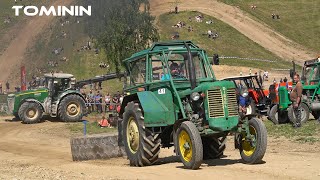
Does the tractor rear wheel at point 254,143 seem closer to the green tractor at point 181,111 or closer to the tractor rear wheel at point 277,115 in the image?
the green tractor at point 181,111

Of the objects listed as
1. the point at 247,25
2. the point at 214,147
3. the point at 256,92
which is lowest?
the point at 214,147

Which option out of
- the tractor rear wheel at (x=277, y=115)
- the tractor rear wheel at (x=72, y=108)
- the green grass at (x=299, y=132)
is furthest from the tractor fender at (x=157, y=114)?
the tractor rear wheel at (x=72, y=108)

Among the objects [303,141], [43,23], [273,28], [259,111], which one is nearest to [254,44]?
[273,28]

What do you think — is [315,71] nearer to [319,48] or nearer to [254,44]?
[254,44]

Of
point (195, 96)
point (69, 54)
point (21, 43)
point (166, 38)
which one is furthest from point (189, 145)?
point (21, 43)

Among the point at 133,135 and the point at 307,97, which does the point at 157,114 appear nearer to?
the point at 133,135

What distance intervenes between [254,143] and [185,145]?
4.47 feet

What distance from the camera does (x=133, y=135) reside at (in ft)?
38.5

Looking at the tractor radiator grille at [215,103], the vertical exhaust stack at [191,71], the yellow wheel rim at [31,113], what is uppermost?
the vertical exhaust stack at [191,71]

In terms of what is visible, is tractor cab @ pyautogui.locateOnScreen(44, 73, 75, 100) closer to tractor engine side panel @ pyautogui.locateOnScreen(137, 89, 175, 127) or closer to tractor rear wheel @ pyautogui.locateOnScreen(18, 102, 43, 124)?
tractor rear wheel @ pyautogui.locateOnScreen(18, 102, 43, 124)

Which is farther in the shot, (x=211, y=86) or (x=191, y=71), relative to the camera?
(x=191, y=71)

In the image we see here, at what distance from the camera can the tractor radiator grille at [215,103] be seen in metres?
10.4

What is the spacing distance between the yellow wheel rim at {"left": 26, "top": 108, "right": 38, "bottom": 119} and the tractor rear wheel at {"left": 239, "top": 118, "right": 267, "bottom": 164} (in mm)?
17945

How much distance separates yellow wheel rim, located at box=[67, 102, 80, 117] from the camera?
2752cm
